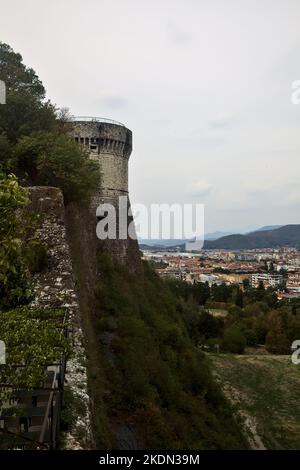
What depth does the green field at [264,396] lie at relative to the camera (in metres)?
19.4

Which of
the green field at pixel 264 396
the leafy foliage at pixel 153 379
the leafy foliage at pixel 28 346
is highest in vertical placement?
the leafy foliage at pixel 28 346

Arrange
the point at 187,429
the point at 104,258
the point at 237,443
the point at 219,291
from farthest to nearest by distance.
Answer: the point at 219,291 → the point at 104,258 → the point at 237,443 → the point at 187,429

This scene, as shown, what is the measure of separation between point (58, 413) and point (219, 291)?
216 feet

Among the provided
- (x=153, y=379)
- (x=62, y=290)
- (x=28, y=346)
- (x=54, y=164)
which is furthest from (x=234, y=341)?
(x=28, y=346)

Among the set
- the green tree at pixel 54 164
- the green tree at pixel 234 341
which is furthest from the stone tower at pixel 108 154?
the green tree at pixel 234 341

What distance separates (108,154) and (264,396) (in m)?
17.1

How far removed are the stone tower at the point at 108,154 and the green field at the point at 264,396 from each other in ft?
34.5

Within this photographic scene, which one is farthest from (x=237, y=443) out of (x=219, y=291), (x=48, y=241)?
(x=219, y=291)

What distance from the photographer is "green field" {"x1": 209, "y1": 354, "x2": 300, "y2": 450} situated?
63.6 feet

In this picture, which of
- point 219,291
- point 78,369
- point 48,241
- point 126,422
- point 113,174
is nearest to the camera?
point 78,369

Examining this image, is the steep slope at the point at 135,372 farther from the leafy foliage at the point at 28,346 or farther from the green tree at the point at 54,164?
the leafy foliage at the point at 28,346

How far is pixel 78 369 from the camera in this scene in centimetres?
727

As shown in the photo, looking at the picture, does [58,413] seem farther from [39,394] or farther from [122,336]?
[122,336]
